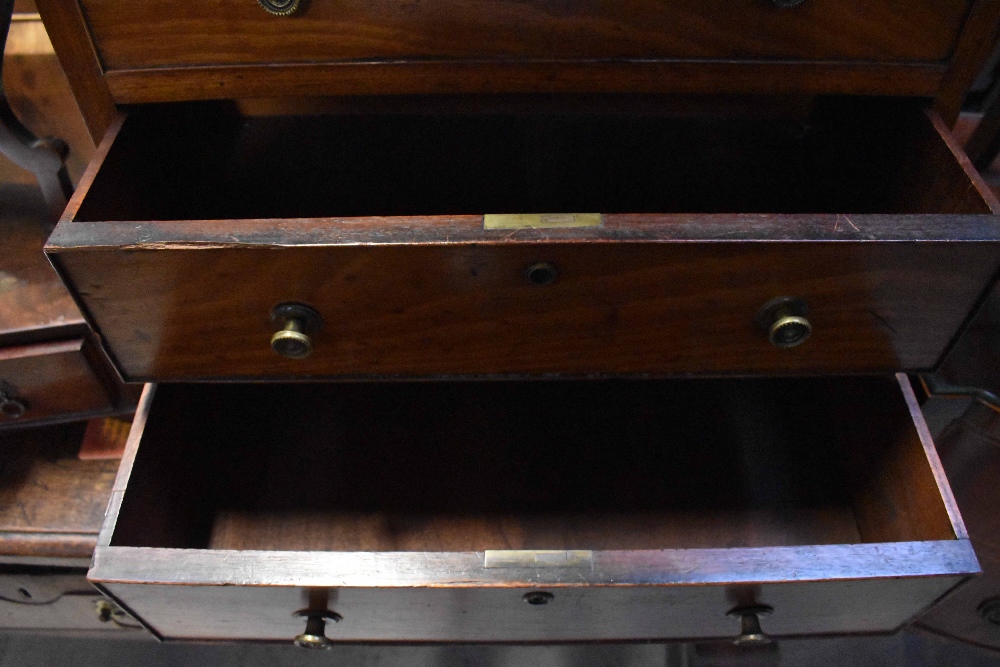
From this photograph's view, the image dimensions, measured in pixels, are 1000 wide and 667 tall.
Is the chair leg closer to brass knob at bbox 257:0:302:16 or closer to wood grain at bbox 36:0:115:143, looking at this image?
wood grain at bbox 36:0:115:143

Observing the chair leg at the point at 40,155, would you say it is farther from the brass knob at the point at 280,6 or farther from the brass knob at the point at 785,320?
the brass knob at the point at 785,320

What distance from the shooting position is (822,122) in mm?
969

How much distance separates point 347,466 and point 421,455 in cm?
8

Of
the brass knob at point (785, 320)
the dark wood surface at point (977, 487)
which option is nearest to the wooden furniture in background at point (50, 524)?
the brass knob at point (785, 320)

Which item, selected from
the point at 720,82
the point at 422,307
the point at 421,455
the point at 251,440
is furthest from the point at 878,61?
the point at 251,440

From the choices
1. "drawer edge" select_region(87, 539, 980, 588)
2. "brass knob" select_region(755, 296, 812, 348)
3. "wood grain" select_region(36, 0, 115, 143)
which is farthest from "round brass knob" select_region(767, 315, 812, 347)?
"wood grain" select_region(36, 0, 115, 143)

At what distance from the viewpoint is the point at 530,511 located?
0.94m

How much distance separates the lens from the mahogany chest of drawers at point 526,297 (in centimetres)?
65

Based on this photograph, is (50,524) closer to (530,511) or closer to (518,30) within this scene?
(530,511)

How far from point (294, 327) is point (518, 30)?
30 centimetres

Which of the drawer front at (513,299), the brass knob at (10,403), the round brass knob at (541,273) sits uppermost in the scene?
the brass knob at (10,403)

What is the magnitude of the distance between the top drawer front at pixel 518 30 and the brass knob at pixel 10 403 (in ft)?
1.23

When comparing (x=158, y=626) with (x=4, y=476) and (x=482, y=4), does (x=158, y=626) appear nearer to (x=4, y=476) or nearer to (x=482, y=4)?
(x=4, y=476)

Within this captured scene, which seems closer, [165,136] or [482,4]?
[482,4]
